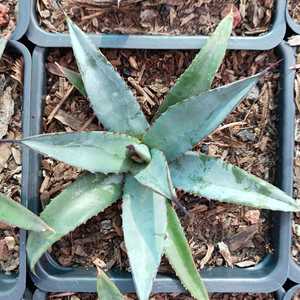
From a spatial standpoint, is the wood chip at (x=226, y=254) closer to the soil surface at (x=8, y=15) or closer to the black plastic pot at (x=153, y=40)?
the black plastic pot at (x=153, y=40)

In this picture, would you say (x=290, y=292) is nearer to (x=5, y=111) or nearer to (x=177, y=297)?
(x=177, y=297)

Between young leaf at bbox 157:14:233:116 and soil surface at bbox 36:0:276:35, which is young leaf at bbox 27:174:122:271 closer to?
young leaf at bbox 157:14:233:116

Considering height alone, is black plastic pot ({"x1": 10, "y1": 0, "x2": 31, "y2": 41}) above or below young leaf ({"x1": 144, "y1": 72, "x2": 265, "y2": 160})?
above

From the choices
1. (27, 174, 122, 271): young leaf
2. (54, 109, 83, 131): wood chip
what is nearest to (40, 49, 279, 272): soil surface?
(54, 109, 83, 131): wood chip

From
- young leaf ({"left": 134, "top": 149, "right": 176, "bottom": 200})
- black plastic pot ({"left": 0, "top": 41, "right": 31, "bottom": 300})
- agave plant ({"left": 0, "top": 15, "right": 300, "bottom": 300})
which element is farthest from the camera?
black plastic pot ({"left": 0, "top": 41, "right": 31, "bottom": 300})

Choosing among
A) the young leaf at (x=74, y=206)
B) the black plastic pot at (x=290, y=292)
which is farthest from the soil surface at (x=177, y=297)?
the young leaf at (x=74, y=206)

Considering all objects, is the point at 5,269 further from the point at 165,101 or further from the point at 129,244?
the point at 165,101
